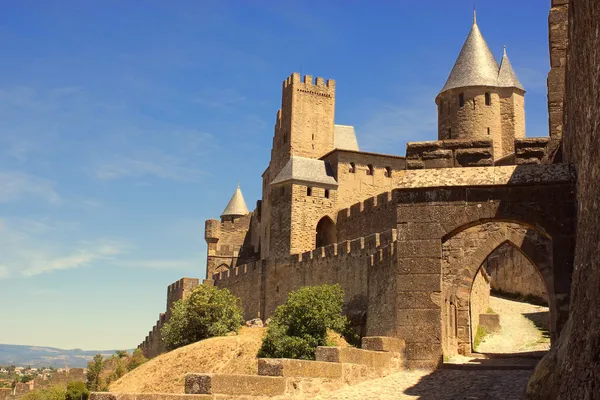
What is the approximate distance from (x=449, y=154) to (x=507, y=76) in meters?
33.9

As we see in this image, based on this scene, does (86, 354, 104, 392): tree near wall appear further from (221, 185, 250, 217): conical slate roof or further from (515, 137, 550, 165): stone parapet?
(515, 137, 550, 165): stone parapet

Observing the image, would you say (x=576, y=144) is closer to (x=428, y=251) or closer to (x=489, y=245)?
(x=428, y=251)

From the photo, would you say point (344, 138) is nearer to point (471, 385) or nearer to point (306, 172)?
point (306, 172)

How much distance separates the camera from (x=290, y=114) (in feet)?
157

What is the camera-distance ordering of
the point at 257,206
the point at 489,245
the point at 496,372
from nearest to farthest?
the point at 496,372
the point at 489,245
the point at 257,206

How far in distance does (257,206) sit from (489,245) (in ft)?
116

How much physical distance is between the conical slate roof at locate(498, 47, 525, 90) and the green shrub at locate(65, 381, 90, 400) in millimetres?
26276


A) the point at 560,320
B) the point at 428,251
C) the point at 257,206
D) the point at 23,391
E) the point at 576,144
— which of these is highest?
the point at 257,206

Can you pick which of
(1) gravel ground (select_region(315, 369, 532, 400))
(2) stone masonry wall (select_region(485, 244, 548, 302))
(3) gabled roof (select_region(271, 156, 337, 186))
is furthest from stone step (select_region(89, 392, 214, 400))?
(3) gabled roof (select_region(271, 156, 337, 186))

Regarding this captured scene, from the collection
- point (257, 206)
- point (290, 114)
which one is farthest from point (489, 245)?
point (257, 206)

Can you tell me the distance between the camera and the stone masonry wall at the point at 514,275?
30.1 m

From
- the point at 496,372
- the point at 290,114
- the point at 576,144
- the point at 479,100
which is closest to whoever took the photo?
the point at 576,144

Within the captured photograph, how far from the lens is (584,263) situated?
699 centimetres

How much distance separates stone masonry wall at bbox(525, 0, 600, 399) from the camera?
19.3 feet
